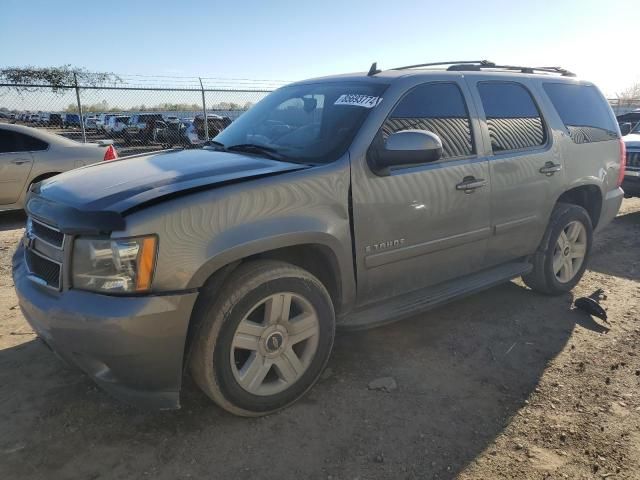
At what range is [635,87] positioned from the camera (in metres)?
62.2

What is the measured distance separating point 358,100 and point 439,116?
0.61 meters

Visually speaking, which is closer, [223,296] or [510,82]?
[223,296]

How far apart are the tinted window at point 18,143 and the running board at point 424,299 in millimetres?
6433

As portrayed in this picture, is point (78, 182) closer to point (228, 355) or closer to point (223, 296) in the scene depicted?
point (223, 296)

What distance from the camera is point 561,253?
4.68 meters

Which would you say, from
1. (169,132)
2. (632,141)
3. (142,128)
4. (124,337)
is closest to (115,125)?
(142,128)

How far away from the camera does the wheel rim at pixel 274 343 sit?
2734 millimetres

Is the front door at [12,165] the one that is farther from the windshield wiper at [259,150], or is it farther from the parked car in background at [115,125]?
the parked car in background at [115,125]

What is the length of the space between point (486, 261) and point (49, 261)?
9.86 feet

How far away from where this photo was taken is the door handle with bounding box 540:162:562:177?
13.6ft

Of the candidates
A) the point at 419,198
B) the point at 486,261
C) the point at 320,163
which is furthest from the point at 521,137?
the point at 320,163

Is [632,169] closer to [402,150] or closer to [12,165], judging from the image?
[402,150]

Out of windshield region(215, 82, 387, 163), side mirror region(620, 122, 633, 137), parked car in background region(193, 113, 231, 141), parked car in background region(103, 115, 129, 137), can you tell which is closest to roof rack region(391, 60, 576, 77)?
windshield region(215, 82, 387, 163)

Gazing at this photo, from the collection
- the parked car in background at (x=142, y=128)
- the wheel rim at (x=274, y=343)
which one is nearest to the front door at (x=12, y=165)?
the wheel rim at (x=274, y=343)
